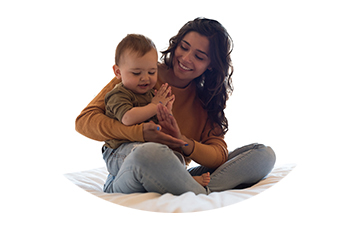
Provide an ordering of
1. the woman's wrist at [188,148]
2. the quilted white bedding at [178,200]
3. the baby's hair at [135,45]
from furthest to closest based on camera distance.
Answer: the woman's wrist at [188,148] < the baby's hair at [135,45] < the quilted white bedding at [178,200]

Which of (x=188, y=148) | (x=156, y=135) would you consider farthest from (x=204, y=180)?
(x=156, y=135)

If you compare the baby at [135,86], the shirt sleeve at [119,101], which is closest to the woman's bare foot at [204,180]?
the baby at [135,86]

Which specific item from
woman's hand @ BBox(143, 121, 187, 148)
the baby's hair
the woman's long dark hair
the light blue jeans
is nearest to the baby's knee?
the light blue jeans

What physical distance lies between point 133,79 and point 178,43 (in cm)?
31

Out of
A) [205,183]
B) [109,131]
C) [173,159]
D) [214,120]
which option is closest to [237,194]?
[205,183]

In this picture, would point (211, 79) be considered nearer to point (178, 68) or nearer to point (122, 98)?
point (178, 68)

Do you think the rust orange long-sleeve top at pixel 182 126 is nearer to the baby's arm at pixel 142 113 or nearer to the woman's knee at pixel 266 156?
the baby's arm at pixel 142 113

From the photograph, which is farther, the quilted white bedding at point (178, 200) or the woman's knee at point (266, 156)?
the woman's knee at point (266, 156)

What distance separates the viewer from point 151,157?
1.01 metres

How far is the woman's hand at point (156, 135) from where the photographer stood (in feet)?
3.70

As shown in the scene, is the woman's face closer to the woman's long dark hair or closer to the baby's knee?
the woman's long dark hair

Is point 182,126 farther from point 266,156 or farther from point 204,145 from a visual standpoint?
point 266,156

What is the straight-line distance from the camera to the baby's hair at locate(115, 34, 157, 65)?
1.10 meters

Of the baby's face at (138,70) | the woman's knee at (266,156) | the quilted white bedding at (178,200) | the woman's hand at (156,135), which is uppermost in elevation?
the baby's face at (138,70)
